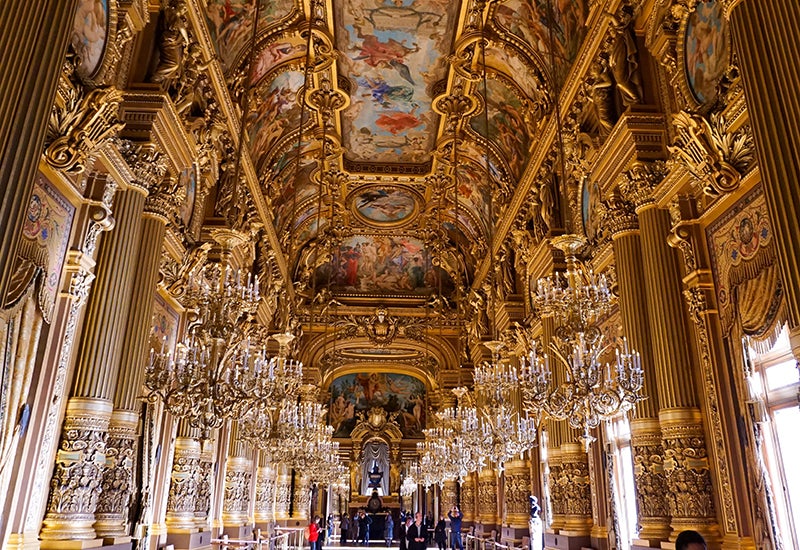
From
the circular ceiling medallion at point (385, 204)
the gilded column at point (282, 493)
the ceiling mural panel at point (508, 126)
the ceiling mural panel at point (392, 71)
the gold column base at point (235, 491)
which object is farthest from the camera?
the gilded column at point (282, 493)

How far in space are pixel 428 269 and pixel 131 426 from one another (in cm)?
1797

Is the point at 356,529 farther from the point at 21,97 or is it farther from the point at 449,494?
the point at 21,97

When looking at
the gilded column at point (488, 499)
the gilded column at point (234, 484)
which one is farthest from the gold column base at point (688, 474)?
the gilded column at point (488, 499)

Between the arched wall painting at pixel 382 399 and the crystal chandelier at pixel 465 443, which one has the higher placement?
the arched wall painting at pixel 382 399

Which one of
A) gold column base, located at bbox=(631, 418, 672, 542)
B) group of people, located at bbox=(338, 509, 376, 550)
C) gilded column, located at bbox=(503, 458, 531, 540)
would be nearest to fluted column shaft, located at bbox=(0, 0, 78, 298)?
gold column base, located at bbox=(631, 418, 672, 542)

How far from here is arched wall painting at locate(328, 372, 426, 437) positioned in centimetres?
3603

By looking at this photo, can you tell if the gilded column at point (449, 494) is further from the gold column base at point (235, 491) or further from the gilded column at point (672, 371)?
the gilded column at point (672, 371)

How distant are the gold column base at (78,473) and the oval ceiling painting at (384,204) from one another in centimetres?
1378

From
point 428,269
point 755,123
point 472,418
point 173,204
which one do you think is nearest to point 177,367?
point 173,204

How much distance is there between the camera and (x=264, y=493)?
20.0 m

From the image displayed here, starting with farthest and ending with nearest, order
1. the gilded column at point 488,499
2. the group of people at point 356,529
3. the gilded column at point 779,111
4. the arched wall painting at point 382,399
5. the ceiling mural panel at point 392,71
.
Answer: the arched wall painting at point 382,399 < the group of people at point 356,529 < the gilded column at point 488,499 < the ceiling mural panel at point 392,71 < the gilded column at point 779,111

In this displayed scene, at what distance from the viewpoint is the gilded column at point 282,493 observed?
23.3 meters

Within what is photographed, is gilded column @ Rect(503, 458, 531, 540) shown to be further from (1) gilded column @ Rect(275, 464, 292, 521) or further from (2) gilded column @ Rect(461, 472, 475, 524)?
(1) gilded column @ Rect(275, 464, 292, 521)

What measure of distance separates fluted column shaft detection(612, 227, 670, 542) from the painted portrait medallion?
203 centimetres
